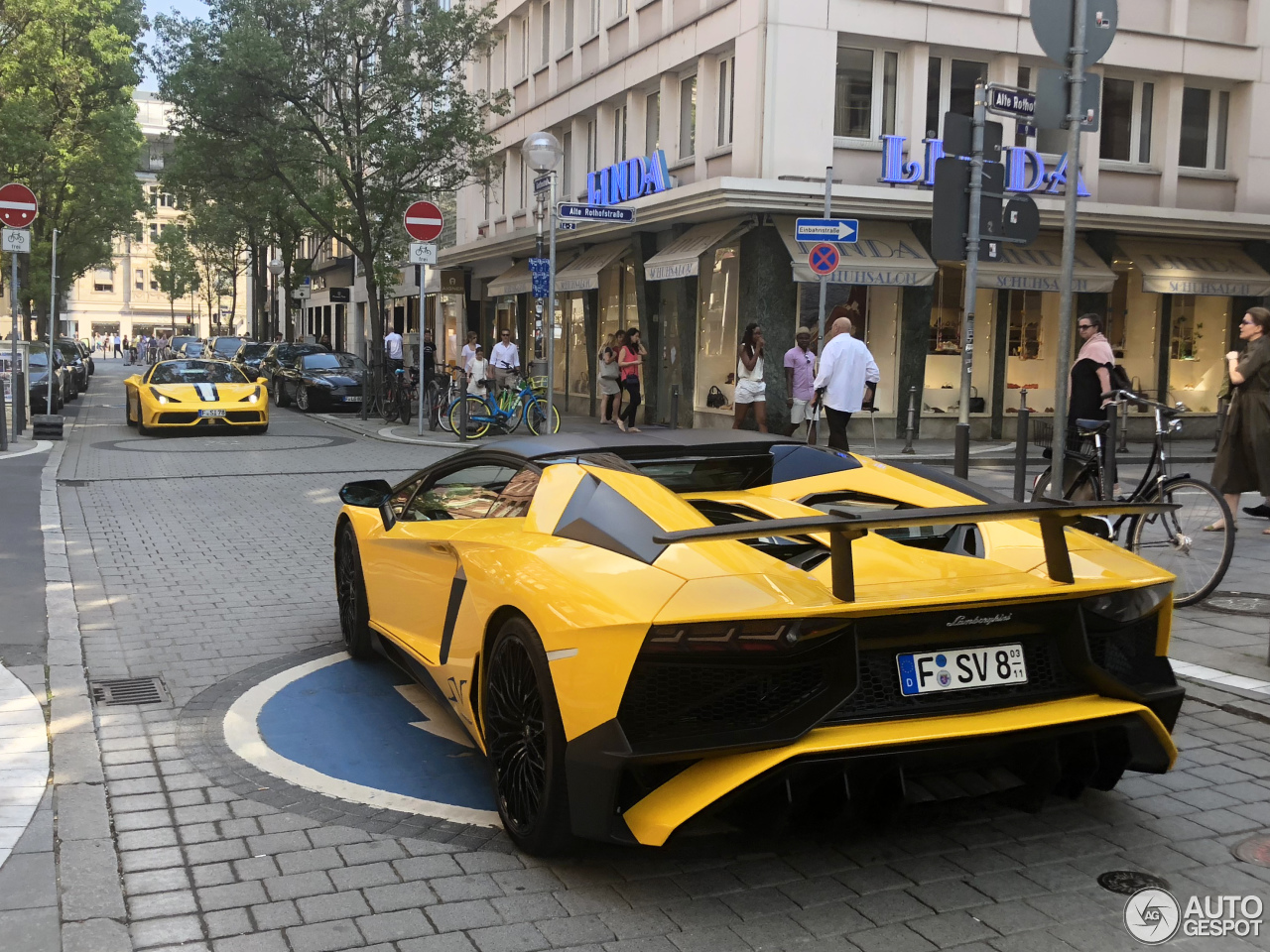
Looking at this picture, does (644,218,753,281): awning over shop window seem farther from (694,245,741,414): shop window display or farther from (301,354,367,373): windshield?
(301,354,367,373): windshield

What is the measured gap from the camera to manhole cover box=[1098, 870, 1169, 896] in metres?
3.62

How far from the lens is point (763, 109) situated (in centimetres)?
2075

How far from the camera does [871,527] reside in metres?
3.39

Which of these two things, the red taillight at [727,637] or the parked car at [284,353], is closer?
the red taillight at [727,637]

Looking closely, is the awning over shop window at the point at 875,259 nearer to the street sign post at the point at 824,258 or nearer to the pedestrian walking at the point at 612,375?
the pedestrian walking at the point at 612,375

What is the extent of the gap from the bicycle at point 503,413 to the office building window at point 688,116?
19.0 ft

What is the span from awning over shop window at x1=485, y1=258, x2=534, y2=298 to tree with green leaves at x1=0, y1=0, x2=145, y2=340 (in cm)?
1276

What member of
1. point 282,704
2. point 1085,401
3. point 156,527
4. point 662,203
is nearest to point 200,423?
point 662,203

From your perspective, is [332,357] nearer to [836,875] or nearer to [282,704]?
[282,704]

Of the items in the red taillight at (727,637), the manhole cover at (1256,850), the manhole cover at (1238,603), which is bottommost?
the manhole cover at (1256,850)

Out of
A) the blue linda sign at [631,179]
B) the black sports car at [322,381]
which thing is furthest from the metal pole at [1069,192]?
the black sports car at [322,381]

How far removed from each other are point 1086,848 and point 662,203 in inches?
758

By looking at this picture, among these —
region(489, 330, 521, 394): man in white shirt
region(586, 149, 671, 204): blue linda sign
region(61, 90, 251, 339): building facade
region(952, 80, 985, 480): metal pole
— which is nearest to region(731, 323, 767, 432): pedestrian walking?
region(952, 80, 985, 480): metal pole

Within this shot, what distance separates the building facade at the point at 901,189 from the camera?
21.0 metres
